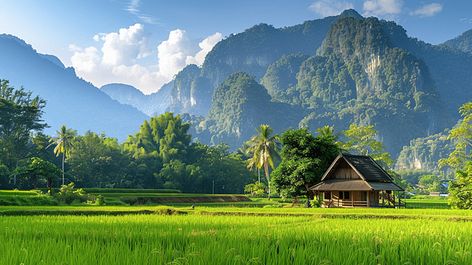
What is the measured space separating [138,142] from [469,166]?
7461cm

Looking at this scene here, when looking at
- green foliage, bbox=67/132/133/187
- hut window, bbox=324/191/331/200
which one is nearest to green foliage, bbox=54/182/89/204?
hut window, bbox=324/191/331/200

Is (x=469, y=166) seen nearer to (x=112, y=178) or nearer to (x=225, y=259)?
(x=225, y=259)

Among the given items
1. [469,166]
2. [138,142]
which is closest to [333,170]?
[469,166]

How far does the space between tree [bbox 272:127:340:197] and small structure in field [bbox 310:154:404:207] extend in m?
1.53

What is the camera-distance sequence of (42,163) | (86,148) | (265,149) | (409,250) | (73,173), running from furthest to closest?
(86,148) < (73,173) < (265,149) < (42,163) < (409,250)

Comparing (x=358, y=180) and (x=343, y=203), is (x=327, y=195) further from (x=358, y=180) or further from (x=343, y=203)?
(x=358, y=180)

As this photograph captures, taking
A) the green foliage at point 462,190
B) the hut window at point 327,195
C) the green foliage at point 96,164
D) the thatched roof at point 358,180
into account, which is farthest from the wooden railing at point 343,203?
the green foliage at point 96,164

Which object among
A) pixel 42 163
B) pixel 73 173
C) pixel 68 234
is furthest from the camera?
pixel 73 173

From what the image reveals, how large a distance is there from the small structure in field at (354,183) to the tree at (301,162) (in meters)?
1.53

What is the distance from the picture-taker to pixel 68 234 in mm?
10945

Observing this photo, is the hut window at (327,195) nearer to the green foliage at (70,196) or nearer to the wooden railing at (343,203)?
the wooden railing at (343,203)

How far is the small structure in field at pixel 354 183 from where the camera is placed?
147 ft

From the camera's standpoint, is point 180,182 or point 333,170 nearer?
point 333,170

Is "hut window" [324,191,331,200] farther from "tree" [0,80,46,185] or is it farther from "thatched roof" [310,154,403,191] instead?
"tree" [0,80,46,185]
